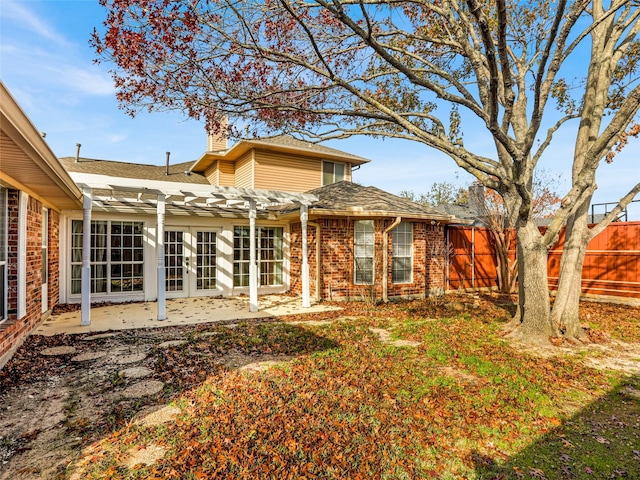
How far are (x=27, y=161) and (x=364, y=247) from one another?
26.1 ft

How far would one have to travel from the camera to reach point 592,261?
10711 mm

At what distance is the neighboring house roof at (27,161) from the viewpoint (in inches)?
108

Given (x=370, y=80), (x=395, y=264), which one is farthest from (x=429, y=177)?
(x=370, y=80)

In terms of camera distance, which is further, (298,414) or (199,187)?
(199,187)

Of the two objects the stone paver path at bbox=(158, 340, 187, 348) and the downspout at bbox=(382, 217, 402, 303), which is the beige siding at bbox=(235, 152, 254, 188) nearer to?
the downspout at bbox=(382, 217, 402, 303)

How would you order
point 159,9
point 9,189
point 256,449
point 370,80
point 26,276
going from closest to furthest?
point 256,449 → point 159,9 → point 9,189 → point 26,276 → point 370,80

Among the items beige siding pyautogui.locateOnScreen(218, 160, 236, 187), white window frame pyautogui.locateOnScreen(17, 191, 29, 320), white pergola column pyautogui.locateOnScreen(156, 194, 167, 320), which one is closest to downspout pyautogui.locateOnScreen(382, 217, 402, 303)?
white pergola column pyautogui.locateOnScreen(156, 194, 167, 320)

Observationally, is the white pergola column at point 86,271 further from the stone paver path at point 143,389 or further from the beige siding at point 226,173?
the beige siding at point 226,173

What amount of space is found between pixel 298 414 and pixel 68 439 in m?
2.00

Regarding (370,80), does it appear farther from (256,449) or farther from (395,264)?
(256,449)

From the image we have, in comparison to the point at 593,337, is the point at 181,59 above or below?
above

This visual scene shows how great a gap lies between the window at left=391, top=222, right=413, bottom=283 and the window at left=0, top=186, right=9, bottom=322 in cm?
888

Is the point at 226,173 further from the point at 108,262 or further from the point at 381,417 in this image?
the point at 381,417

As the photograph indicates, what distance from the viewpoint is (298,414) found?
130 inches
